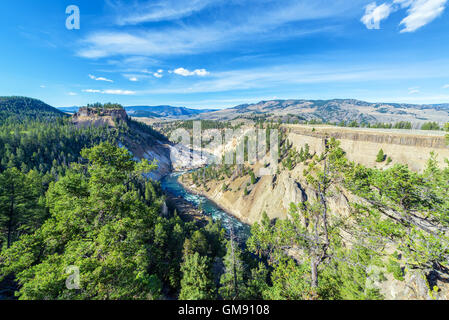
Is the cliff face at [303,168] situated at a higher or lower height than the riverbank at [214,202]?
higher

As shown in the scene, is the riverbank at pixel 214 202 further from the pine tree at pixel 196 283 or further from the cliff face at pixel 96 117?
the cliff face at pixel 96 117

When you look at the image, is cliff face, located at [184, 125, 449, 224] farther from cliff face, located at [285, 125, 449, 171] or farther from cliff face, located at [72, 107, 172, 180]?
cliff face, located at [72, 107, 172, 180]

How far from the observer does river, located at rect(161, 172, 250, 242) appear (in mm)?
58025

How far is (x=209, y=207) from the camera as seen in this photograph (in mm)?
78000

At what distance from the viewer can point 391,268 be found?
7996 mm

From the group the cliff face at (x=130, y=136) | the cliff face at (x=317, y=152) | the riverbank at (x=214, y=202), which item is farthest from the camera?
the cliff face at (x=130, y=136)

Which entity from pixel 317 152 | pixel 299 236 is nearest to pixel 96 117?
pixel 317 152

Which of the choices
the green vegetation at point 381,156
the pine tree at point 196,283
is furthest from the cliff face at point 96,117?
the green vegetation at point 381,156

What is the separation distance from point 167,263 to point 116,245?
23.6 metres

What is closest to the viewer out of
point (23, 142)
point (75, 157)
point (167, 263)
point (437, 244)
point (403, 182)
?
point (437, 244)

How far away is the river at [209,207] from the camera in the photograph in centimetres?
5803

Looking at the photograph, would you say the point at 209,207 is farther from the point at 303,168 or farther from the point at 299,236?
the point at 299,236
